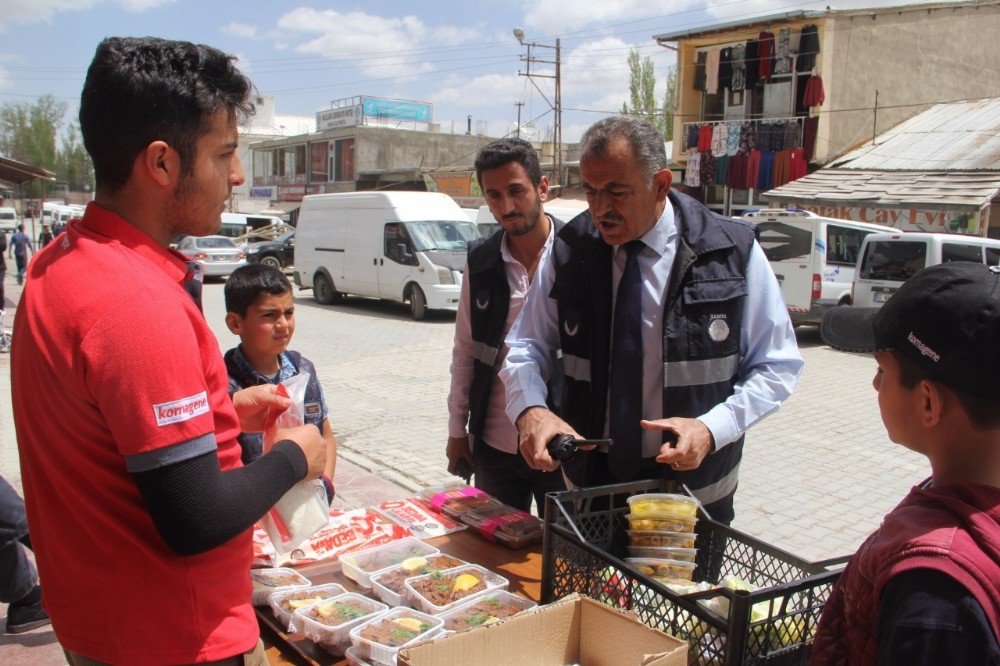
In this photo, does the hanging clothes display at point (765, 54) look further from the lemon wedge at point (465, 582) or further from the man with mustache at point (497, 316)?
the lemon wedge at point (465, 582)

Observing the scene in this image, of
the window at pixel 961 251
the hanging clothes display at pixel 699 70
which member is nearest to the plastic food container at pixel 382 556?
the window at pixel 961 251

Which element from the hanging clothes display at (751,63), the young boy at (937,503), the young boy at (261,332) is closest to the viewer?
the young boy at (937,503)

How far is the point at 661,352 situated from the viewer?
2297 millimetres

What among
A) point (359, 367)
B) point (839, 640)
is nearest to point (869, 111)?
point (359, 367)

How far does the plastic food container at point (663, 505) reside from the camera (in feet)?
6.14

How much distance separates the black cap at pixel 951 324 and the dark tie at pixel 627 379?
1.06m

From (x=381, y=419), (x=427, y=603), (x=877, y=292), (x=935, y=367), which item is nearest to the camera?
(x=935, y=367)

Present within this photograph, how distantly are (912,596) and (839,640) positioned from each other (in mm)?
242

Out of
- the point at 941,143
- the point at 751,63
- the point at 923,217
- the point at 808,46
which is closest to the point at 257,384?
the point at 923,217

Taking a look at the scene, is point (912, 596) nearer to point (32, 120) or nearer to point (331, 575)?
point (331, 575)

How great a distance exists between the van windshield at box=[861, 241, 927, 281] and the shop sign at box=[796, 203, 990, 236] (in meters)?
5.69

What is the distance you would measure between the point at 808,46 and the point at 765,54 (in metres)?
1.25

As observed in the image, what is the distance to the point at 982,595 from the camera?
39.9 inches

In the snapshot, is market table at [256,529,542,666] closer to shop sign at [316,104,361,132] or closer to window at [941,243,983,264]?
window at [941,243,983,264]
